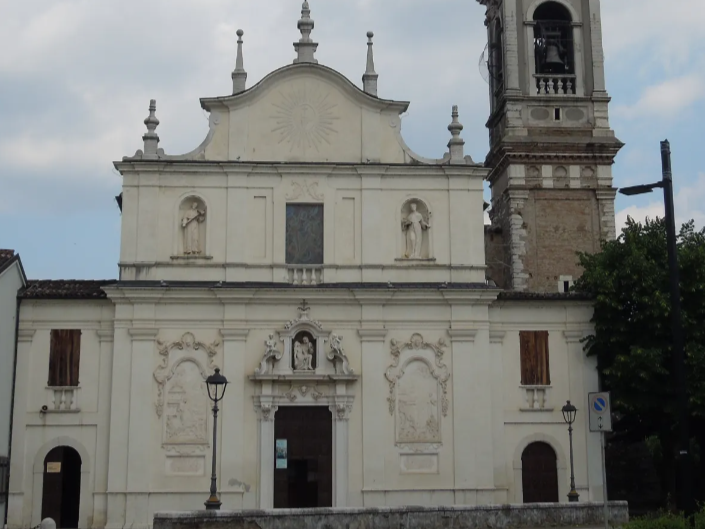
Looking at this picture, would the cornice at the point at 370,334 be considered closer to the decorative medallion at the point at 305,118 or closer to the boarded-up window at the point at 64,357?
the decorative medallion at the point at 305,118

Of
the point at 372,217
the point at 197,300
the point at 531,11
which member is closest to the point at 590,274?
the point at 372,217

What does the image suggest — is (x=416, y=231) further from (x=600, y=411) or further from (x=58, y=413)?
(x=600, y=411)

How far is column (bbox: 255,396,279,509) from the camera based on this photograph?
94.2 feet

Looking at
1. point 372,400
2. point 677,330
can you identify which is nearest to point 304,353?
point 372,400

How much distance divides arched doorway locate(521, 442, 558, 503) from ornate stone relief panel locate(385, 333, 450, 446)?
3.04m

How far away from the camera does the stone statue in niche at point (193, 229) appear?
3038cm

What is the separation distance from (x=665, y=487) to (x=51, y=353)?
20738 millimetres

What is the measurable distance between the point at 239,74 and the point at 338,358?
10069 millimetres

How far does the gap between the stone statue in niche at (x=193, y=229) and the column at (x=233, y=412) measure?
9.24ft

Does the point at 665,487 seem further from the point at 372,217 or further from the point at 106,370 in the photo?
the point at 106,370

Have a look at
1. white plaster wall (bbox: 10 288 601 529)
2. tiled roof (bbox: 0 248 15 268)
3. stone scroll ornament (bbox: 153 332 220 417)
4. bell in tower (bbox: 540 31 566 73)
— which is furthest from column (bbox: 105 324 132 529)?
bell in tower (bbox: 540 31 566 73)

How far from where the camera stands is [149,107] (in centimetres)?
3134

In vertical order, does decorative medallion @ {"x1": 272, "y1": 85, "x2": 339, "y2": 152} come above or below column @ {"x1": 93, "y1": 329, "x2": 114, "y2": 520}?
above

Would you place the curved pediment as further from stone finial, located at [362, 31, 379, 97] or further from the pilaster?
the pilaster
